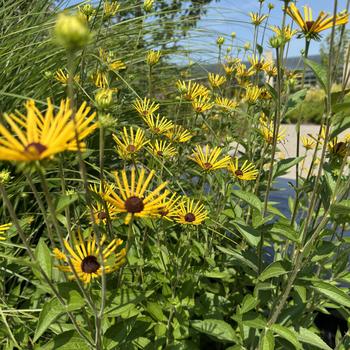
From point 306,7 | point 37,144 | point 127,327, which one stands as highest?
point 306,7

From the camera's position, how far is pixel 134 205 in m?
0.65

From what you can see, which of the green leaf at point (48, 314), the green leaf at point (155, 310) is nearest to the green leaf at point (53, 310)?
the green leaf at point (48, 314)

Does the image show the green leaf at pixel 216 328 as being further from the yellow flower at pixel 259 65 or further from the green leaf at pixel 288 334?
the yellow flower at pixel 259 65

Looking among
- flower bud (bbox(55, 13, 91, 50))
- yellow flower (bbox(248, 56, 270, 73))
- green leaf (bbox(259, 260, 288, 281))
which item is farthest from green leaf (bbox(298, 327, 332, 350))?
yellow flower (bbox(248, 56, 270, 73))

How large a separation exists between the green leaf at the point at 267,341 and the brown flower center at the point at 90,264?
0.42 meters

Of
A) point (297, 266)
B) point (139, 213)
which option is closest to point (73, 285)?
point (139, 213)

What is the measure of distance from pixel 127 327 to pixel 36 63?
3.40ft

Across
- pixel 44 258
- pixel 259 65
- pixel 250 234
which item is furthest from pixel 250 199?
pixel 259 65

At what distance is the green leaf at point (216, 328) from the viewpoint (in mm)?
990

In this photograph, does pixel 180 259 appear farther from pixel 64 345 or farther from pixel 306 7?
pixel 306 7

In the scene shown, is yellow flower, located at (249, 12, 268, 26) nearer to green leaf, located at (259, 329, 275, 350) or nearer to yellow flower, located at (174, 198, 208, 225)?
yellow flower, located at (174, 198, 208, 225)

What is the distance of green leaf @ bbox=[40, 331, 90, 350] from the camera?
29.3 inches

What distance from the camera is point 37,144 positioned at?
0.52 m

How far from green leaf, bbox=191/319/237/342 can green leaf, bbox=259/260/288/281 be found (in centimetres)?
24
